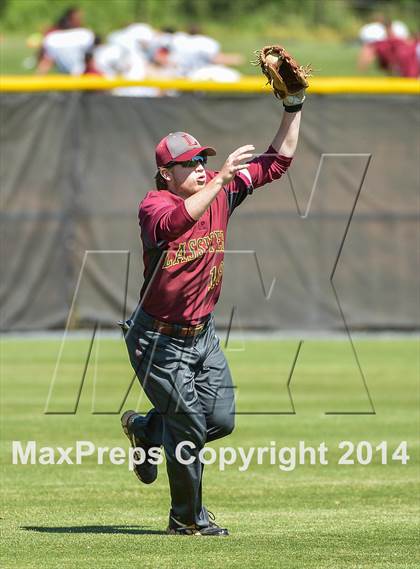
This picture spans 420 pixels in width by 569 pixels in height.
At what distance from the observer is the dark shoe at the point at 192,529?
6555mm

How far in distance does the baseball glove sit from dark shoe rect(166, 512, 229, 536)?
87.4 inches

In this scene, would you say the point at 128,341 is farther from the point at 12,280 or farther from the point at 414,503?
the point at 12,280

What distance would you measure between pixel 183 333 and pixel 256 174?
3.23 feet

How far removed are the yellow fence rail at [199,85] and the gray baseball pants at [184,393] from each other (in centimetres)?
888

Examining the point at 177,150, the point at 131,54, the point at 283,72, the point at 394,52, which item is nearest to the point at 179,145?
the point at 177,150

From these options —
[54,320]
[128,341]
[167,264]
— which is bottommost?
[54,320]

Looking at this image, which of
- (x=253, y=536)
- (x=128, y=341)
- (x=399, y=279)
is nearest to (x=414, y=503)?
(x=253, y=536)

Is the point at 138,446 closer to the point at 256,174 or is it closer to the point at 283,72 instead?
the point at 256,174

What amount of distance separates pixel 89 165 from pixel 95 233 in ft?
2.58

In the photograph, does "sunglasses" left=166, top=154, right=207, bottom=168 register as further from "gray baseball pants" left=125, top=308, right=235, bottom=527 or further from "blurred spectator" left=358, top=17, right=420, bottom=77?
"blurred spectator" left=358, top=17, right=420, bottom=77

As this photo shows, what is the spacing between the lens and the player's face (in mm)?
6508

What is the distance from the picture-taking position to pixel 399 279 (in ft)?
50.3

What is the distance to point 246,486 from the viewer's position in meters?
8.01

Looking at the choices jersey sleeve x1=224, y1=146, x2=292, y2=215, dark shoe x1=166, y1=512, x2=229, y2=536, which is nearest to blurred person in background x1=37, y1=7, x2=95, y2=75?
jersey sleeve x1=224, y1=146, x2=292, y2=215
